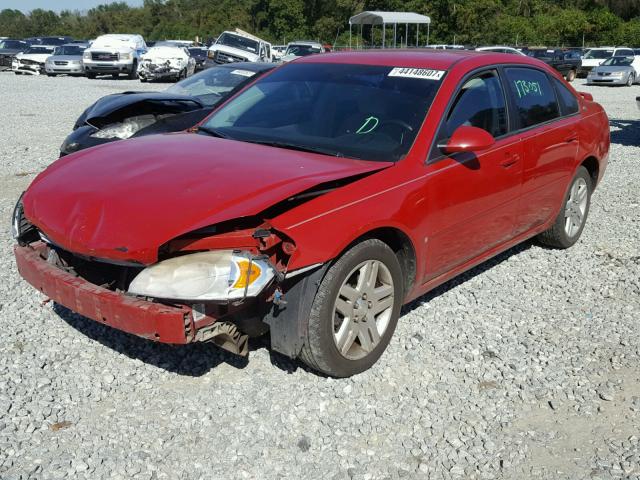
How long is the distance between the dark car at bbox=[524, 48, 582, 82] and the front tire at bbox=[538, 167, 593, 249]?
1059 inches

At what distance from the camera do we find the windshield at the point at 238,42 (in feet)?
81.0

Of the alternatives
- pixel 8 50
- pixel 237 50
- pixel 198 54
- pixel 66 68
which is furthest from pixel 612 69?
pixel 8 50

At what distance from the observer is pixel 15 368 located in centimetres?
371

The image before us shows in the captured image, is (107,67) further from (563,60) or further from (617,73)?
(617,73)

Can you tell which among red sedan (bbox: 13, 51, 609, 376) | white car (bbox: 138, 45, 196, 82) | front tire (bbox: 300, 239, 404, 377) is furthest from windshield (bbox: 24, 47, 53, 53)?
front tire (bbox: 300, 239, 404, 377)

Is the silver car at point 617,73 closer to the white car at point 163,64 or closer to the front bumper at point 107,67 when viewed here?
the white car at point 163,64

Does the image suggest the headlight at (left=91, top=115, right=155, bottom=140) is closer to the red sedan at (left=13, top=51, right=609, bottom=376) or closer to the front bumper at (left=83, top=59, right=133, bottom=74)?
the red sedan at (left=13, top=51, right=609, bottom=376)

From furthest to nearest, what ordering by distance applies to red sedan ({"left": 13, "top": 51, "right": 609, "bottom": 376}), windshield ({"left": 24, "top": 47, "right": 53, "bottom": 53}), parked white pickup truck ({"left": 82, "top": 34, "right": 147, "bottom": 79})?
windshield ({"left": 24, "top": 47, "right": 53, "bottom": 53}), parked white pickup truck ({"left": 82, "top": 34, "right": 147, "bottom": 79}), red sedan ({"left": 13, "top": 51, "right": 609, "bottom": 376})

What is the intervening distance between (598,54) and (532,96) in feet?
105

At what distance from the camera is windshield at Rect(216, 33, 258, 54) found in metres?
24.7

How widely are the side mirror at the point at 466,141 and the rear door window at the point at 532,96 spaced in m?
1.01

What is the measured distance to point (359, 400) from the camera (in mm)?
3500

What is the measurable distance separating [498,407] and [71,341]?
2.47 m

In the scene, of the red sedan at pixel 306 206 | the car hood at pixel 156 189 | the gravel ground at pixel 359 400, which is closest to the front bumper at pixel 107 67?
the gravel ground at pixel 359 400
